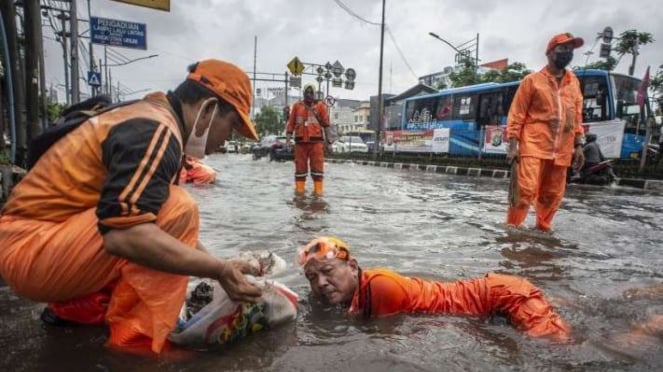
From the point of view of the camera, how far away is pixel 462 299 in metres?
2.72

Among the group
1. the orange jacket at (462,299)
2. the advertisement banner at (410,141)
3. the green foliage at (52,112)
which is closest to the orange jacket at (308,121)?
the orange jacket at (462,299)

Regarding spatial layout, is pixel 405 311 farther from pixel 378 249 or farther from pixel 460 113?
pixel 460 113

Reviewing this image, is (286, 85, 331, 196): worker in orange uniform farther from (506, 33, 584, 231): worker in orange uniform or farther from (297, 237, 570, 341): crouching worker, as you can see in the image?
(297, 237, 570, 341): crouching worker

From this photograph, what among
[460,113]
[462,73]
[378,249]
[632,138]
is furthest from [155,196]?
[462,73]

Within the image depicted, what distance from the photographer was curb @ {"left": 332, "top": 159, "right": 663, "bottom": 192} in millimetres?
11356

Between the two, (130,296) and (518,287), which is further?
(518,287)

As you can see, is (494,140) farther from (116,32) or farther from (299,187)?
(116,32)

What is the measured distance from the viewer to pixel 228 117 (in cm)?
196

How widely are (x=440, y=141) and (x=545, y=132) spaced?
1631cm

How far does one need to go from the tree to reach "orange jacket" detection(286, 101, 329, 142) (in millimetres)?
17795

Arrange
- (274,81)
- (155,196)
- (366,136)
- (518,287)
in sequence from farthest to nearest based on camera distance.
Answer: (366,136)
(274,81)
(518,287)
(155,196)

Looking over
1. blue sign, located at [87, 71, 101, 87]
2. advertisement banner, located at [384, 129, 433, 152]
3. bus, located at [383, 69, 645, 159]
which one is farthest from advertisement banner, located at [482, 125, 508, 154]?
blue sign, located at [87, 71, 101, 87]

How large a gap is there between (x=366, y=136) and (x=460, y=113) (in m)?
35.7

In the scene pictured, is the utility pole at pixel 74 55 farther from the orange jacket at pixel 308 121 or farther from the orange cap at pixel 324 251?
Answer: the orange cap at pixel 324 251
